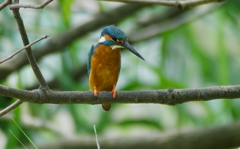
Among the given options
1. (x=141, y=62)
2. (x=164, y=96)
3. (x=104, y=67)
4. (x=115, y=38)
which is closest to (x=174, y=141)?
(x=141, y=62)

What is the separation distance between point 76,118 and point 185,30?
113 centimetres

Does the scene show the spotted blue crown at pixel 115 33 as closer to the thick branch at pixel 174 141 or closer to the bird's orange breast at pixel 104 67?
the bird's orange breast at pixel 104 67

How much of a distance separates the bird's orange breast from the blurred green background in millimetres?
745

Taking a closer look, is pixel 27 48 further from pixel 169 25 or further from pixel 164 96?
pixel 169 25

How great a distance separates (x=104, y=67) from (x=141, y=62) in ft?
4.40

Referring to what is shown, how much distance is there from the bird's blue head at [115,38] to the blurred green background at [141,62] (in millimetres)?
806

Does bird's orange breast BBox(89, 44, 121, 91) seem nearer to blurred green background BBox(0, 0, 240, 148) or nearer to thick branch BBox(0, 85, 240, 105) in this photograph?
thick branch BBox(0, 85, 240, 105)

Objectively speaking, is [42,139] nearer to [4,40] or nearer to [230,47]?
[4,40]

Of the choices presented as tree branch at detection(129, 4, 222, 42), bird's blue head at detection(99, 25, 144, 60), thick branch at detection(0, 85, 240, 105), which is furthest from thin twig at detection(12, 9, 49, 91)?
tree branch at detection(129, 4, 222, 42)

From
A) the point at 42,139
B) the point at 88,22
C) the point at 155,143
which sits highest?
the point at 88,22

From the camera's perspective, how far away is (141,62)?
347cm

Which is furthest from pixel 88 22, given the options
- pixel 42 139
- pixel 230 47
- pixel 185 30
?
pixel 230 47

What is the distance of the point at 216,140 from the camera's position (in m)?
2.84

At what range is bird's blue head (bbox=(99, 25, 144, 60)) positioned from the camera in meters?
1.90
